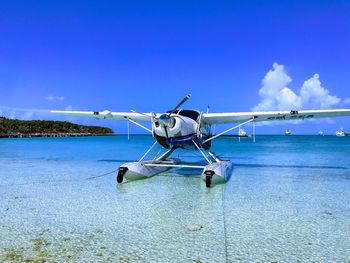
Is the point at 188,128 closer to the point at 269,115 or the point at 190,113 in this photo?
the point at 190,113

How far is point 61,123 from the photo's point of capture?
12119 centimetres

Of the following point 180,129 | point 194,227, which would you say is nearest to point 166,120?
point 180,129

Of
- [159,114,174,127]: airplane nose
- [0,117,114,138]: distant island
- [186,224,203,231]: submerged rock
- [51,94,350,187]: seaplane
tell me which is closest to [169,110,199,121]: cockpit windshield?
[51,94,350,187]: seaplane

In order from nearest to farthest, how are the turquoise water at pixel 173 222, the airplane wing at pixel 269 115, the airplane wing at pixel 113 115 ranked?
the turquoise water at pixel 173 222
the airplane wing at pixel 269 115
the airplane wing at pixel 113 115

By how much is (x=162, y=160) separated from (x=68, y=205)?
230 inches

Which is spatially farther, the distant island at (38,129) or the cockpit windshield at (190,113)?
the distant island at (38,129)

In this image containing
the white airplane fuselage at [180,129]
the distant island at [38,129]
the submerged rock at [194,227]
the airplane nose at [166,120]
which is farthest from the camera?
the distant island at [38,129]

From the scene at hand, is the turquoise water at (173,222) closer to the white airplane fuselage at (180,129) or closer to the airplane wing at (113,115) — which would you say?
the white airplane fuselage at (180,129)

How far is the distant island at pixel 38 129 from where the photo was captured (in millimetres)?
88625

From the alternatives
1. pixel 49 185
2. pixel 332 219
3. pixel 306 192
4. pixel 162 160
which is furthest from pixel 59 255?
pixel 162 160

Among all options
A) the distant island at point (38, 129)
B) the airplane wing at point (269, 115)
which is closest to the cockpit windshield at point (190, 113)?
the airplane wing at point (269, 115)

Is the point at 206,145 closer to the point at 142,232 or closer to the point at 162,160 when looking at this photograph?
the point at 162,160

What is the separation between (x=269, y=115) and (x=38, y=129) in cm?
10390

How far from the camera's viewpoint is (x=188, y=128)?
1003cm
